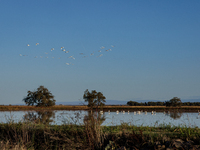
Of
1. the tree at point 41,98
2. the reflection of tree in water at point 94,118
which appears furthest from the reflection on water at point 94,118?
the tree at point 41,98

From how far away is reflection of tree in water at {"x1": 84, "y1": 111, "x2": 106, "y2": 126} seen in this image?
34.5ft

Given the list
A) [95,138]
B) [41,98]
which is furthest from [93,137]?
[41,98]

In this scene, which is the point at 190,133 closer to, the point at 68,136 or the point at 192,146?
the point at 192,146

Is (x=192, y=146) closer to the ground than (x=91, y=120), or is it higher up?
closer to the ground

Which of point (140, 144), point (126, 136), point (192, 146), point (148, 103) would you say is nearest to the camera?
point (192, 146)

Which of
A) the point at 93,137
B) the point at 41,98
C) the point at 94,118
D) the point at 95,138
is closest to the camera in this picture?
the point at 93,137

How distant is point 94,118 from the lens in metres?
10.6

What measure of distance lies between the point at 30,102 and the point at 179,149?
220 ft

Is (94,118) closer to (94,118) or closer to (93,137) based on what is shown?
(94,118)

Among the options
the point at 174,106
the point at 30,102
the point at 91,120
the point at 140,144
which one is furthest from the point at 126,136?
the point at 30,102

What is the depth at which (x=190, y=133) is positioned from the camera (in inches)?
395

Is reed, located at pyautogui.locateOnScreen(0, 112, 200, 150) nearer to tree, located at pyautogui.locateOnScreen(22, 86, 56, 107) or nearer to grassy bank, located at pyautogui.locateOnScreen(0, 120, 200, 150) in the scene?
grassy bank, located at pyautogui.locateOnScreen(0, 120, 200, 150)

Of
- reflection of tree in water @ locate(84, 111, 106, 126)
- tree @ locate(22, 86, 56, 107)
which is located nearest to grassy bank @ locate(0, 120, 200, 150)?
reflection of tree in water @ locate(84, 111, 106, 126)

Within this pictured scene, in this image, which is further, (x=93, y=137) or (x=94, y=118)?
(x=94, y=118)
